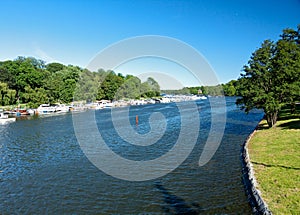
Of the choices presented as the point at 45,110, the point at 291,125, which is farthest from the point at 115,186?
the point at 45,110

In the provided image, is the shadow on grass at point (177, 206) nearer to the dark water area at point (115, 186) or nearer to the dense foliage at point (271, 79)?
the dark water area at point (115, 186)

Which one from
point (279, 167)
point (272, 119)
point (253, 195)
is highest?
point (272, 119)

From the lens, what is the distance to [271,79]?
2483 cm

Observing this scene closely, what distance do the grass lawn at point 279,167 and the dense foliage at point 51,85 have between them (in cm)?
6340

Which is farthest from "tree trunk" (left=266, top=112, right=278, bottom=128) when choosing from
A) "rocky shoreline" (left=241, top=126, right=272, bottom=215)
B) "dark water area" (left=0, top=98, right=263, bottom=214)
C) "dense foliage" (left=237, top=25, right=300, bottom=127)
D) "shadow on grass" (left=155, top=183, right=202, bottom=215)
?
"shadow on grass" (left=155, top=183, right=202, bottom=215)

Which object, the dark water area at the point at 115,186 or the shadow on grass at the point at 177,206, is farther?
the dark water area at the point at 115,186

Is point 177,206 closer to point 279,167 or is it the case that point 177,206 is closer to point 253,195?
point 253,195

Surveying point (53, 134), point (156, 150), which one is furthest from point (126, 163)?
point (53, 134)

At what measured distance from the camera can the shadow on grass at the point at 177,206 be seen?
11.1m

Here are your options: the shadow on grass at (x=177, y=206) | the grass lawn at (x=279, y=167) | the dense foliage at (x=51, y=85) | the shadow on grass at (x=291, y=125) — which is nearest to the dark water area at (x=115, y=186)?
the shadow on grass at (x=177, y=206)

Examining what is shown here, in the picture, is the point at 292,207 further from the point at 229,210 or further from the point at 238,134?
the point at 238,134

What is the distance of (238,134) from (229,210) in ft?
58.5

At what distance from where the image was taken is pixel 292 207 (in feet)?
29.6

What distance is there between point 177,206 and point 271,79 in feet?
60.4
